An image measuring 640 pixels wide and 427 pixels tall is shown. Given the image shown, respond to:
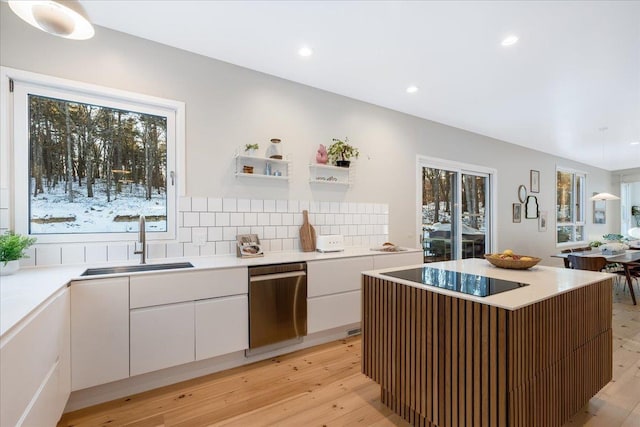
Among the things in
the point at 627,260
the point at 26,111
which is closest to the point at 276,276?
the point at 26,111

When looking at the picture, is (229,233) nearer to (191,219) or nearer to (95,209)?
(191,219)

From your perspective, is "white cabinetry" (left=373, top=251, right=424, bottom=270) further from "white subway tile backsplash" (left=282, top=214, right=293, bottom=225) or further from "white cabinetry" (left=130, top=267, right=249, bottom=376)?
"white cabinetry" (left=130, top=267, right=249, bottom=376)

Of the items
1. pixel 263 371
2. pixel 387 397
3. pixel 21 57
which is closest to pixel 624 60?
pixel 387 397

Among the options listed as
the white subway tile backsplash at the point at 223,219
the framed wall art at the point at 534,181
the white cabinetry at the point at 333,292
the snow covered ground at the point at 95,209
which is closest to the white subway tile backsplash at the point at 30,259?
the snow covered ground at the point at 95,209

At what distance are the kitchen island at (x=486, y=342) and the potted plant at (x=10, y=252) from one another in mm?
2241

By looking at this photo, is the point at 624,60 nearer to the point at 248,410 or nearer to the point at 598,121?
the point at 598,121

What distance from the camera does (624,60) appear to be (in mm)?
2791

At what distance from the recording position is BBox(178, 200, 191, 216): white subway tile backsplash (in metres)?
2.69

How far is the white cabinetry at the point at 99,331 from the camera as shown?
1.85 meters

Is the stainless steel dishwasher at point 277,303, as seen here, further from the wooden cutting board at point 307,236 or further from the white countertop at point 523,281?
the white countertop at point 523,281

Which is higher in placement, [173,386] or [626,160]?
[626,160]

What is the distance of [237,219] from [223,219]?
0.45 feet

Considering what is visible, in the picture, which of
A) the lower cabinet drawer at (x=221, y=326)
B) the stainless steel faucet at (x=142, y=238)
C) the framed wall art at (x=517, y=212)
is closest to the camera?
the lower cabinet drawer at (x=221, y=326)

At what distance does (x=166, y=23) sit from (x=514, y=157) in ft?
20.0
